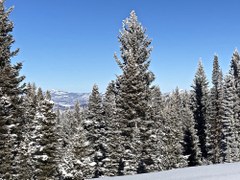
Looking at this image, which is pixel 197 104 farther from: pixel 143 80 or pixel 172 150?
pixel 143 80

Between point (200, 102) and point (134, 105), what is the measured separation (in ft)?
158

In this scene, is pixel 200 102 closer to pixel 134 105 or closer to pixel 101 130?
pixel 101 130

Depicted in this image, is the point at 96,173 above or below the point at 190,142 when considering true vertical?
below

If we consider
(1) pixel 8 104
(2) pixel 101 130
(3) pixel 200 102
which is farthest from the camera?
(3) pixel 200 102

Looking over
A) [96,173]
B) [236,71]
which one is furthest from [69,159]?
[236,71]

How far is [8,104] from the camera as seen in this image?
24031 millimetres

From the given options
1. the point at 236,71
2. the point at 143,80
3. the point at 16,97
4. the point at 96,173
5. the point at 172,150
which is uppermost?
the point at 236,71

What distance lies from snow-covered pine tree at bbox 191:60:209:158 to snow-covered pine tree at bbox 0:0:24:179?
177 ft

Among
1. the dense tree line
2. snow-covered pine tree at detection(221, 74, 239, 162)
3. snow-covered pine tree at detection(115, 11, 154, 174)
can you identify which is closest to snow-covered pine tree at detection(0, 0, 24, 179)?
the dense tree line

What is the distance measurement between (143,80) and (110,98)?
53.5 feet

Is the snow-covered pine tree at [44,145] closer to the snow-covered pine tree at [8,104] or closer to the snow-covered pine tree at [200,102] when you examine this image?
the snow-covered pine tree at [8,104]

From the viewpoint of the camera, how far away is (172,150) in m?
42.0

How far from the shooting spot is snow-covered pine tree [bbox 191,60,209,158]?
75375 mm

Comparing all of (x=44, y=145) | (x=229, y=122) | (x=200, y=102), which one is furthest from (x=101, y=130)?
(x=200, y=102)
